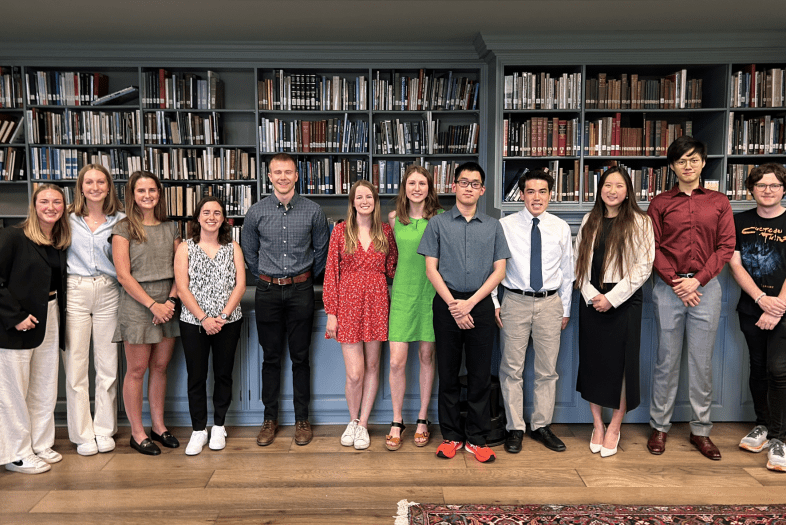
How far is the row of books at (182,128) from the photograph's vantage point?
4.89 metres

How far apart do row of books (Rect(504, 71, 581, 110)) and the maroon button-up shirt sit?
2077mm

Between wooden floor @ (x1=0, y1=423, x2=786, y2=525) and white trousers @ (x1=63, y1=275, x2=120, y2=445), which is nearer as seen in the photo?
wooden floor @ (x1=0, y1=423, x2=786, y2=525)

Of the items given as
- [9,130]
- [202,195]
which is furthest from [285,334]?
[9,130]

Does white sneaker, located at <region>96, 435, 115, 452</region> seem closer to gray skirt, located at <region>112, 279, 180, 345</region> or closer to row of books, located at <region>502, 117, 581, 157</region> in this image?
gray skirt, located at <region>112, 279, 180, 345</region>

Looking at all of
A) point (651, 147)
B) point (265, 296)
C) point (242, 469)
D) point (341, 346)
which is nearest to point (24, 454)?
point (242, 469)

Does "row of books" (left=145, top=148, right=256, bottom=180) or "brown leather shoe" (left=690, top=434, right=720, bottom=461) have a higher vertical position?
"row of books" (left=145, top=148, right=256, bottom=180)

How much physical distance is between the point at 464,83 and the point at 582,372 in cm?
301

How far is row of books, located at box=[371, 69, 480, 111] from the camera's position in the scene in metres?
4.94

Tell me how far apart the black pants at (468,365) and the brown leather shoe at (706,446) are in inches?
43.8

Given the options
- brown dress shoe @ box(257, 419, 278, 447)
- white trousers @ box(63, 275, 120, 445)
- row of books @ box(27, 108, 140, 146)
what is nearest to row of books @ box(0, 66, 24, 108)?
row of books @ box(27, 108, 140, 146)

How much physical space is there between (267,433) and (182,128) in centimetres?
308

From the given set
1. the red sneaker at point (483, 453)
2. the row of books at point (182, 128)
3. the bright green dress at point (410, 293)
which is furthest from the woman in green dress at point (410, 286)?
the row of books at point (182, 128)

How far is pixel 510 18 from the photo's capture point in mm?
4105

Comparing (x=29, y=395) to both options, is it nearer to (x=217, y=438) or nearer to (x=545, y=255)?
(x=217, y=438)
